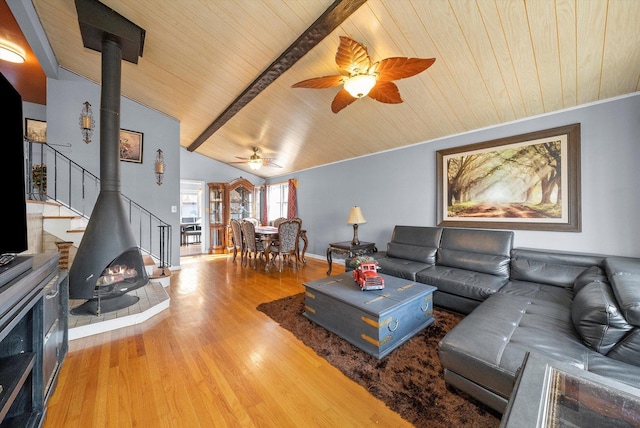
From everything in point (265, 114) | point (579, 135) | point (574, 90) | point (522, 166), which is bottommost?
point (522, 166)

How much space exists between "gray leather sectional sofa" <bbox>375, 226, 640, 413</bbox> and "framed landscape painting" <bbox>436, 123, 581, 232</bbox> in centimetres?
32

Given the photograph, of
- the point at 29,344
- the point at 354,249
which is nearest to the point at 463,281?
the point at 354,249

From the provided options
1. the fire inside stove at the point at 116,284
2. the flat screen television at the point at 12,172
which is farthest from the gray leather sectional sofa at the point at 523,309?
the fire inside stove at the point at 116,284

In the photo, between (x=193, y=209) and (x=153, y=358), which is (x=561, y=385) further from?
(x=193, y=209)

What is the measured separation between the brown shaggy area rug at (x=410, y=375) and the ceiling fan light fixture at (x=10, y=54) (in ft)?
14.1

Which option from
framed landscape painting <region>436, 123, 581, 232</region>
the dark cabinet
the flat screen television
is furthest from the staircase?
framed landscape painting <region>436, 123, 581, 232</region>

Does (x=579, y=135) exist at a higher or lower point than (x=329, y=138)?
lower

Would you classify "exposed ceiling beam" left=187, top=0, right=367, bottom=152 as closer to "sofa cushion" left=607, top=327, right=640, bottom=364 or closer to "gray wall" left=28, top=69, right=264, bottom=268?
"gray wall" left=28, top=69, right=264, bottom=268

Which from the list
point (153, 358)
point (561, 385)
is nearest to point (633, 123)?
point (561, 385)

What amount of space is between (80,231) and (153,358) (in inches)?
101

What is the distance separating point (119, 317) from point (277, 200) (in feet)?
17.7

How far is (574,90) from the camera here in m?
2.36

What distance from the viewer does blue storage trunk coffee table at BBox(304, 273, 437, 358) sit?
6.21 feet

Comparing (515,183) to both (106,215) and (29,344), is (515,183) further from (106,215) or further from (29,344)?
(106,215)
